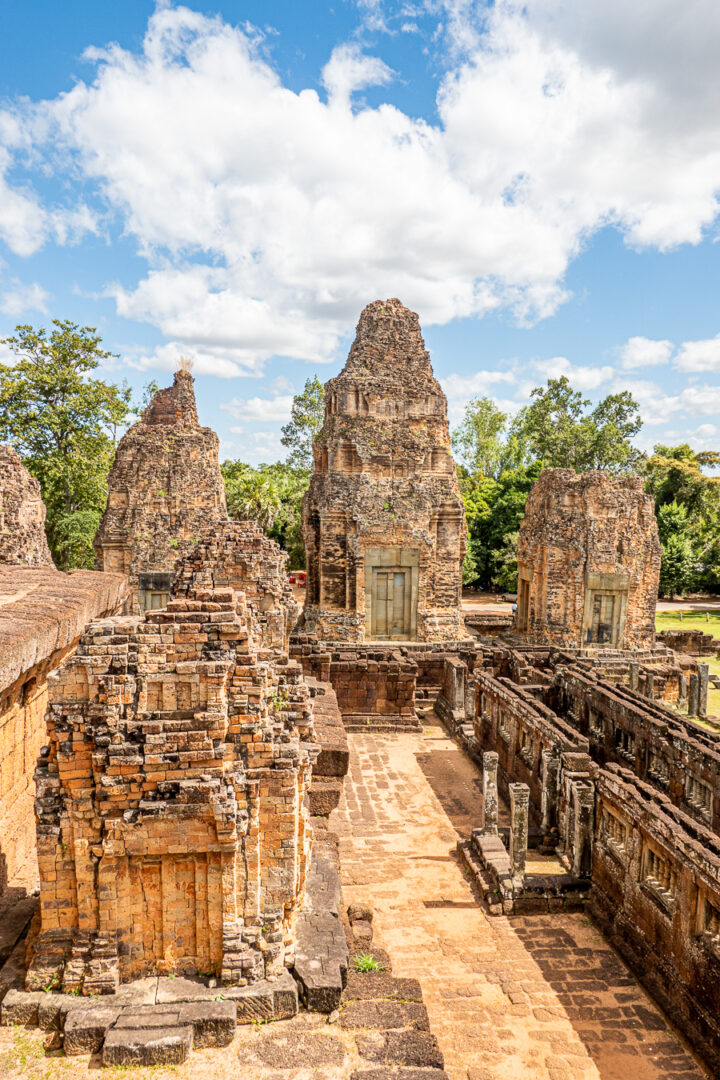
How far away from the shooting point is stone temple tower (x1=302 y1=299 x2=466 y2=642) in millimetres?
20312

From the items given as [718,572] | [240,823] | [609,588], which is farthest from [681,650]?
[240,823]

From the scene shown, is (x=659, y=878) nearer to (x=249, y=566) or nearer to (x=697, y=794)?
(x=697, y=794)

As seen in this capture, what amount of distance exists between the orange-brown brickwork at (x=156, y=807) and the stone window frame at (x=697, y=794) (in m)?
6.25

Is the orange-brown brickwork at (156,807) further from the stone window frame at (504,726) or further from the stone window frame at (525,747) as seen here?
the stone window frame at (504,726)

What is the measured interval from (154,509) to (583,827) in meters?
16.2

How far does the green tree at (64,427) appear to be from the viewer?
2669 centimetres

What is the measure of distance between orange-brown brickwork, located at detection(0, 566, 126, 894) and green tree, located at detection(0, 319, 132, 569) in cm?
1913

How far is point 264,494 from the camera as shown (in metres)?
34.2

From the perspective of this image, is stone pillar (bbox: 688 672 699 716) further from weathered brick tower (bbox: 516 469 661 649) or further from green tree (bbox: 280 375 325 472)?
green tree (bbox: 280 375 325 472)

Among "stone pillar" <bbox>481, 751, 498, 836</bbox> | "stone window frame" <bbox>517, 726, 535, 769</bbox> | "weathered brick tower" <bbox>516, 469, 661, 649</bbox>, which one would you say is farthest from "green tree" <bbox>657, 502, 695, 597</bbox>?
"stone pillar" <bbox>481, 751, 498, 836</bbox>

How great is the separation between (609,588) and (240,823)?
18193 mm

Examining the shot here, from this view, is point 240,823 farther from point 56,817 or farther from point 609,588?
point 609,588

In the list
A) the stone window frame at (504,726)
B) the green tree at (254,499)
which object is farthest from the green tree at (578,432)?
the stone window frame at (504,726)

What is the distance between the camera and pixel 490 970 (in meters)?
7.31
